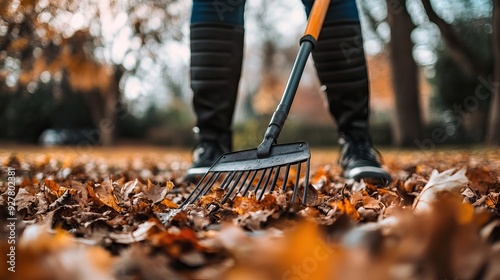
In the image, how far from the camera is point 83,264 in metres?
0.61

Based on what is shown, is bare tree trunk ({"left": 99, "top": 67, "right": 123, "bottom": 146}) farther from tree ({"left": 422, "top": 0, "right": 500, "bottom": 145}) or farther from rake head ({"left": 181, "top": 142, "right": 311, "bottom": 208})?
rake head ({"left": 181, "top": 142, "right": 311, "bottom": 208})

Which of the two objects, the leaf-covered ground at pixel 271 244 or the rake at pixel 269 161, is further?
the rake at pixel 269 161

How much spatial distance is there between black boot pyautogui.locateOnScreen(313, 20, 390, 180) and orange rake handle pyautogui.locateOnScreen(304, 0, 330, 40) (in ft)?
1.09

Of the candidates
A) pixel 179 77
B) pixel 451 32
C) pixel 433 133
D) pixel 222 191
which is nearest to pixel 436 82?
pixel 433 133

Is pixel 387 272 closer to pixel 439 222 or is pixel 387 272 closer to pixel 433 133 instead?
pixel 439 222

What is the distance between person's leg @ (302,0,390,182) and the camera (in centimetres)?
226

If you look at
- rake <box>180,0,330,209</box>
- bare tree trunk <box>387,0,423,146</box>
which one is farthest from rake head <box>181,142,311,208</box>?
bare tree trunk <box>387,0,423,146</box>

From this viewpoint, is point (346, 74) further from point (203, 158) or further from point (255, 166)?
point (255, 166)

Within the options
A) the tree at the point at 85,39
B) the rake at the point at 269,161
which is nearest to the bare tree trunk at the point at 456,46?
the tree at the point at 85,39

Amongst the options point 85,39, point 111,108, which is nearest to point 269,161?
point 85,39

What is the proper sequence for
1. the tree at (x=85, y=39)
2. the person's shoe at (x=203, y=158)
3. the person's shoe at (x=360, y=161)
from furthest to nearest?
the tree at (x=85, y=39) → the person's shoe at (x=203, y=158) → the person's shoe at (x=360, y=161)

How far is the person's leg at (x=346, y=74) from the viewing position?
7.43 feet

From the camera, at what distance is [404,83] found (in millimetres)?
11703

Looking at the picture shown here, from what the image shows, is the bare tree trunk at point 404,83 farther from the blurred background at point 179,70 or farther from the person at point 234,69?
the person at point 234,69
